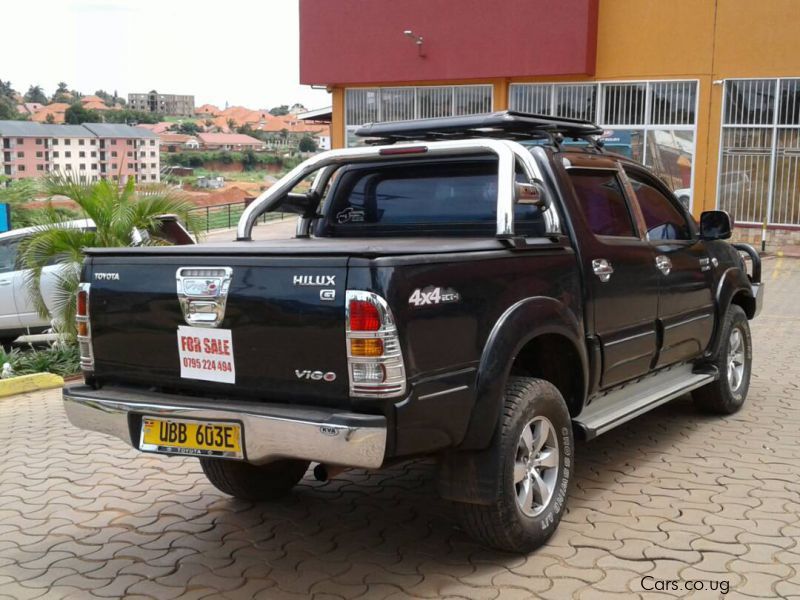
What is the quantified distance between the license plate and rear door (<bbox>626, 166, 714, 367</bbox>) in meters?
2.98

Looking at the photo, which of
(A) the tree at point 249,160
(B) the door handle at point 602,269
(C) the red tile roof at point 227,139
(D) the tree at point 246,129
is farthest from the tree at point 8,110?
(B) the door handle at point 602,269

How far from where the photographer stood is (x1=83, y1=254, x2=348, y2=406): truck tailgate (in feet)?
11.5

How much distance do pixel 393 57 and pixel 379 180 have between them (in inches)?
768

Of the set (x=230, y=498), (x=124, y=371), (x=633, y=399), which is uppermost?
(x=124, y=371)

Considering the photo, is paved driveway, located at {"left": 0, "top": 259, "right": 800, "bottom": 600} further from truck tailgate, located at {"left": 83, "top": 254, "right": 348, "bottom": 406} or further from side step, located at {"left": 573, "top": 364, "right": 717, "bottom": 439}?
truck tailgate, located at {"left": 83, "top": 254, "right": 348, "bottom": 406}

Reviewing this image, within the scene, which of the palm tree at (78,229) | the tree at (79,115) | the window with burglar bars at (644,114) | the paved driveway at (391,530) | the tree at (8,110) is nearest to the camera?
the paved driveway at (391,530)

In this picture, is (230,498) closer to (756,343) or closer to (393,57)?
(756,343)

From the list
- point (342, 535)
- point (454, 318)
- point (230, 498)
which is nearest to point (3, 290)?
point (230, 498)

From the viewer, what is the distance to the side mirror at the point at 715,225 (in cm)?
622

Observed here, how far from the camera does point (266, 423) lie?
353 cm

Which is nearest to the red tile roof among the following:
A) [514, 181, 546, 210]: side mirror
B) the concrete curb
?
the concrete curb

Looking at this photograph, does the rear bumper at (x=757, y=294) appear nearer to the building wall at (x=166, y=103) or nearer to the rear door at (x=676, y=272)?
the rear door at (x=676, y=272)

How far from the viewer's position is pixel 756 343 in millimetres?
9836

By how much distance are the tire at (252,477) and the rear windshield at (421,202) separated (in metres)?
1.47
